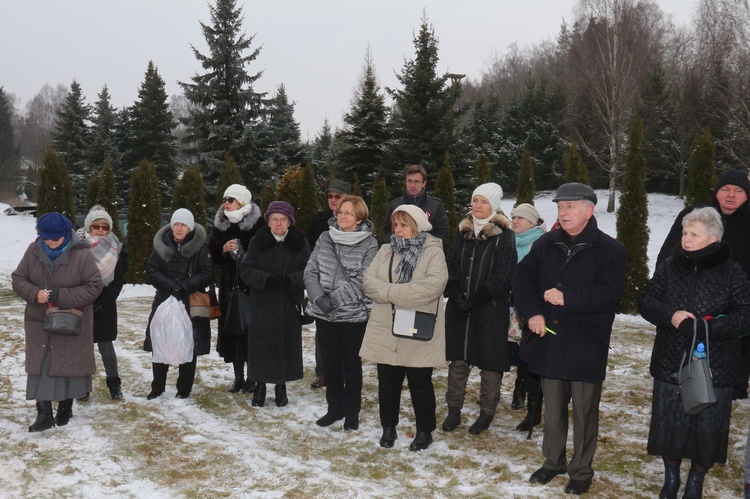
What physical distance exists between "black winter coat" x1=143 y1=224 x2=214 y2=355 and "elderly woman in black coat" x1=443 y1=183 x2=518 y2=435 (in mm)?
2331

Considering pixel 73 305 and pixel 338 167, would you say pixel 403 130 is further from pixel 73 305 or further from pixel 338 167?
pixel 73 305

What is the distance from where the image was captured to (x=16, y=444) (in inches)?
190

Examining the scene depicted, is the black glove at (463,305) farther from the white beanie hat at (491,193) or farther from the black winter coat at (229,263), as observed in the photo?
the black winter coat at (229,263)

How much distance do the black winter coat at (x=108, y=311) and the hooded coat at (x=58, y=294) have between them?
0.56 metres

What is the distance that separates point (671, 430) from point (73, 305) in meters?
4.37

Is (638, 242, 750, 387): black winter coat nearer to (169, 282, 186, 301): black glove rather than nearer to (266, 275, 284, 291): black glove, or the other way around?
(266, 275, 284, 291): black glove

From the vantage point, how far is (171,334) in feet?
18.7

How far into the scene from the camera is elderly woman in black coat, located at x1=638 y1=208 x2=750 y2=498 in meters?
3.75

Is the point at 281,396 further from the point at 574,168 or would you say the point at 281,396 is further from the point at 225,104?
the point at 225,104

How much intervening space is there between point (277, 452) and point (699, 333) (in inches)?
119

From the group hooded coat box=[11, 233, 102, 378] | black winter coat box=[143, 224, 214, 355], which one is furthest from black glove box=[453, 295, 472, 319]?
hooded coat box=[11, 233, 102, 378]

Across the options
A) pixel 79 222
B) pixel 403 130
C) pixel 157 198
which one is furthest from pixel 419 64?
pixel 79 222

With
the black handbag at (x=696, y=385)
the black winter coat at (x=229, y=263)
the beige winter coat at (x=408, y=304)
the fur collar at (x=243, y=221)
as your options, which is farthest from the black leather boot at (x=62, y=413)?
the black handbag at (x=696, y=385)

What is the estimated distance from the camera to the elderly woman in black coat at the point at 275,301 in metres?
5.62
